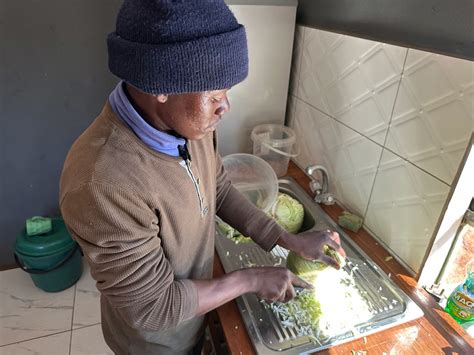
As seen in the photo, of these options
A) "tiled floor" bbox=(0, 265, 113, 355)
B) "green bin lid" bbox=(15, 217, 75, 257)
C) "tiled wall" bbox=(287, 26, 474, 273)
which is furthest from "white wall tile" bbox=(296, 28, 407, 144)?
"tiled floor" bbox=(0, 265, 113, 355)

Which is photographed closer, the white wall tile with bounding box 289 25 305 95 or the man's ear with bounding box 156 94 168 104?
the man's ear with bounding box 156 94 168 104

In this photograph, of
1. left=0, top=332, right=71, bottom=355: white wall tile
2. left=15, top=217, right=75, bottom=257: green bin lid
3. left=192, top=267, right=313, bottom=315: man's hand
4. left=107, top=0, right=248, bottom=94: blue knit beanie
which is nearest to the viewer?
left=107, top=0, right=248, bottom=94: blue knit beanie

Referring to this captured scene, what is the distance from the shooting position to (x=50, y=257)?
66.1 inches

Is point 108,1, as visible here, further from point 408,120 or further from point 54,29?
point 408,120

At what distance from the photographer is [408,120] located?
2.96 ft

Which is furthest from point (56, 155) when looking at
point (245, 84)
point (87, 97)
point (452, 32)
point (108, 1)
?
point (452, 32)

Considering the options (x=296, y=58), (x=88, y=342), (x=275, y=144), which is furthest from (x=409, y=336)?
(x=88, y=342)

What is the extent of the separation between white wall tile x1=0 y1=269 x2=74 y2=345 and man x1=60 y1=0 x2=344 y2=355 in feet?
4.34

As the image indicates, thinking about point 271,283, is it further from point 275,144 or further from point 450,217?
point 275,144

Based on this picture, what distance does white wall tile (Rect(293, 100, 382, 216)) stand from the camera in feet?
3.59

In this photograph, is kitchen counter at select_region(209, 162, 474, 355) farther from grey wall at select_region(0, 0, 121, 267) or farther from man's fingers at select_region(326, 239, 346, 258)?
grey wall at select_region(0, 0, 121, 267)

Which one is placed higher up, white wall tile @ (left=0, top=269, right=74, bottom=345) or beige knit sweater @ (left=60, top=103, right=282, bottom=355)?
beige knit sweater @ (left=60, top=103, right=282, bottom=355)

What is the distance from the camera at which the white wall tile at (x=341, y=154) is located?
1.09 m

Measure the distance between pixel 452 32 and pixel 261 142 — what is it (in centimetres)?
80
